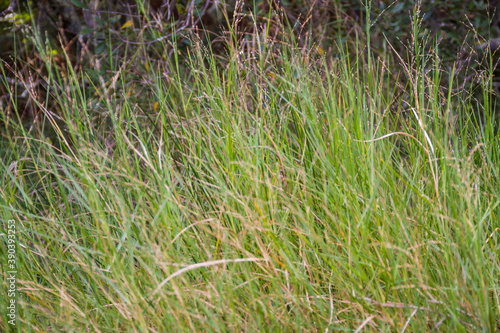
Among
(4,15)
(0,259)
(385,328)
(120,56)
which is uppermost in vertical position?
(4,15)

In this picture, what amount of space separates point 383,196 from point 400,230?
0.62 feet

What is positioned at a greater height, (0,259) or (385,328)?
(0,259)

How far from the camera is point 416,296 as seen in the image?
1.06 meters

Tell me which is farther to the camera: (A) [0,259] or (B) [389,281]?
(A) [0,259]

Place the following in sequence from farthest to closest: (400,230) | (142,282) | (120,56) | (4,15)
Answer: (4,15)
(120,56)
(142,282)
(400,230)

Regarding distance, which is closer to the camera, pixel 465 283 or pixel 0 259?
pixel 465 283

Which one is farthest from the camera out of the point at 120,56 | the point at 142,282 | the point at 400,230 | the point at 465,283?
the point at 120,56

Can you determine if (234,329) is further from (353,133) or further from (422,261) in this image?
(353,133)

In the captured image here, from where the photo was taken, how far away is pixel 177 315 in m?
1.07

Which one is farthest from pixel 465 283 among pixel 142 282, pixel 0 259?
pixel 0 259

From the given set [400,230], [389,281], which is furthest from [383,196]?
[389,281]

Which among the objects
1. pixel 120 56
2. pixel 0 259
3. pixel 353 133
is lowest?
pixel 0 259

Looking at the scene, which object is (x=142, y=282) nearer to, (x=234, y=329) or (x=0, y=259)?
(x=234, y=329)

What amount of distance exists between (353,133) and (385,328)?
0.68 m
